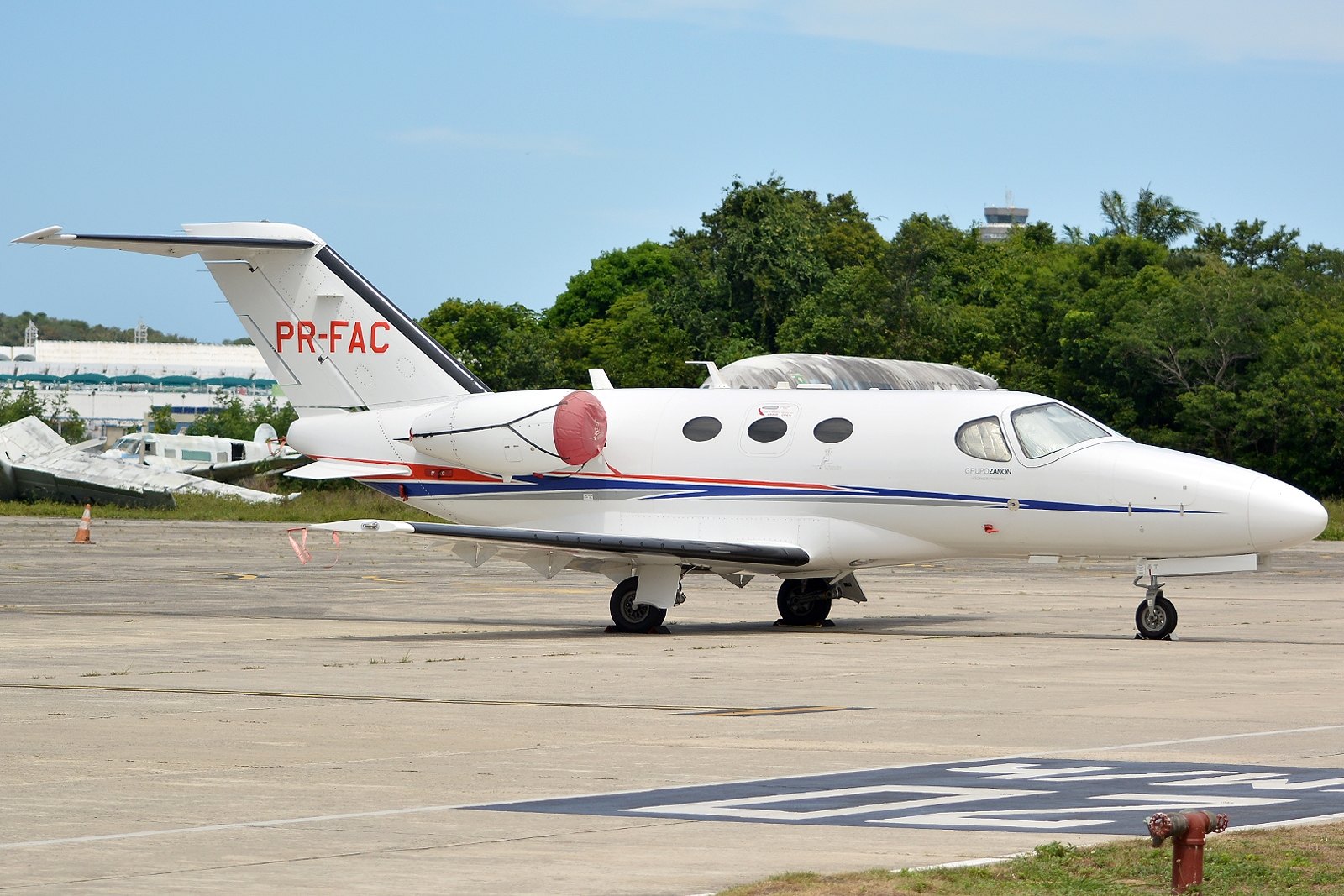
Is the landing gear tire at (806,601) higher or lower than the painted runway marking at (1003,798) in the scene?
higher

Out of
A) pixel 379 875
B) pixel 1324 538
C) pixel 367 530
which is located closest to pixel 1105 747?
pixel 379 875

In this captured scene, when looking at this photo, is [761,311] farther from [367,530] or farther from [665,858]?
[665,858]

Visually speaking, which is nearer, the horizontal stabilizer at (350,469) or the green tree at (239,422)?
the horizontal stabilizer at (350,469)

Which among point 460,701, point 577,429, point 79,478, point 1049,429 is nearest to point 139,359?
point 79,478

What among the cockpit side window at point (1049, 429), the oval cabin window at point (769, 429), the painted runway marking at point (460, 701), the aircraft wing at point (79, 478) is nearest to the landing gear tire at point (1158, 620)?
the cockpit side window at point (1049, 429)

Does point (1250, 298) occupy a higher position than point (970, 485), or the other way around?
point (1250, 298)

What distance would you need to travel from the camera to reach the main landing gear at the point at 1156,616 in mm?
18656

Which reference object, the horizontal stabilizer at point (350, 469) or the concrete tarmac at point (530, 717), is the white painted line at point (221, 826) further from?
the horizontal stabilizer at point (350, 469)

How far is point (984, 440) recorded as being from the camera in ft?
62.7

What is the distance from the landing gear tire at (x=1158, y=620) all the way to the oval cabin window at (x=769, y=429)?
4549 mm

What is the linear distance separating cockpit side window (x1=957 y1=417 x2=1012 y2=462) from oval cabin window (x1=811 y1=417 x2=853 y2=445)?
130 cm

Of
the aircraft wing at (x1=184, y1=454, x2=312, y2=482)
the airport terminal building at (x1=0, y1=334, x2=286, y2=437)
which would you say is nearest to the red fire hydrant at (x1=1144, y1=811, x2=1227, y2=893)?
the aircraft wing at (x1=184, y1=454, x2=312, y2=482)

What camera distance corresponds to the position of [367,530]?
17.9 metres

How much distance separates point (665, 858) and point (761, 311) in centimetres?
5637
